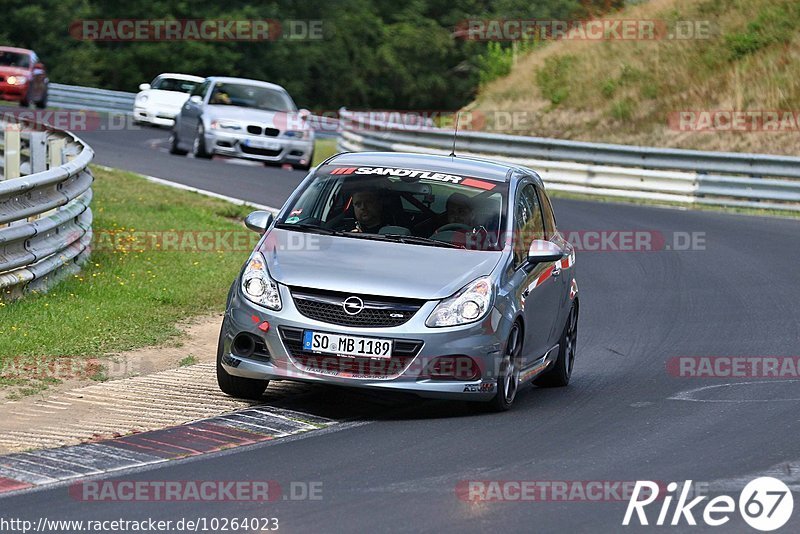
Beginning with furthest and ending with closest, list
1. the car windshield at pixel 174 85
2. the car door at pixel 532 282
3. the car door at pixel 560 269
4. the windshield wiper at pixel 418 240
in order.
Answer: the car windshield at pixel 174 85
the car door at pixel 560 269
the car door at pixel 532 282
the windshield wiper at pixel 418 240

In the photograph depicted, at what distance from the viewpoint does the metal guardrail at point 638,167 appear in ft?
82.1

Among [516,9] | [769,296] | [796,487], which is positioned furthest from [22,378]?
[516,9]

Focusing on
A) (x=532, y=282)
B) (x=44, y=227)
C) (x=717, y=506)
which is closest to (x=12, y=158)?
(x=44, y=227)

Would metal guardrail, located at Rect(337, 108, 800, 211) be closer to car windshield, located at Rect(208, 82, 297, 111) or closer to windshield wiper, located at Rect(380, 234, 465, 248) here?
car windshield, located at Rect(208, 82, 297, 111)

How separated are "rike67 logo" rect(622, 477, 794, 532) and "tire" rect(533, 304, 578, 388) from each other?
11.1ft

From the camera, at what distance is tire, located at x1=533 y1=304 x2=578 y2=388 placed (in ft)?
35.0

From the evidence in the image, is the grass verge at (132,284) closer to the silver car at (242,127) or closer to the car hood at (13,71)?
the silver car at (242,127)

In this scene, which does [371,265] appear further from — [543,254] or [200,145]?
[200,145]

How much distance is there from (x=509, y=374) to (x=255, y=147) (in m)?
18.7

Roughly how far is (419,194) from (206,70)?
5438 centimetres

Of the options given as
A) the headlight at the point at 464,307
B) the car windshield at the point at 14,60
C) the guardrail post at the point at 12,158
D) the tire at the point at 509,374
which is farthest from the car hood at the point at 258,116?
the headlight at the point at 464,307

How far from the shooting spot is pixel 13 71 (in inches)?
1550

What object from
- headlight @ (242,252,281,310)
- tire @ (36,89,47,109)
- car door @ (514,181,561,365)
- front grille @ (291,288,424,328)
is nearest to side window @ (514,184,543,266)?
car door @ (514,181,561,365)

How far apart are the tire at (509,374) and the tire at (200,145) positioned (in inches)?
735
